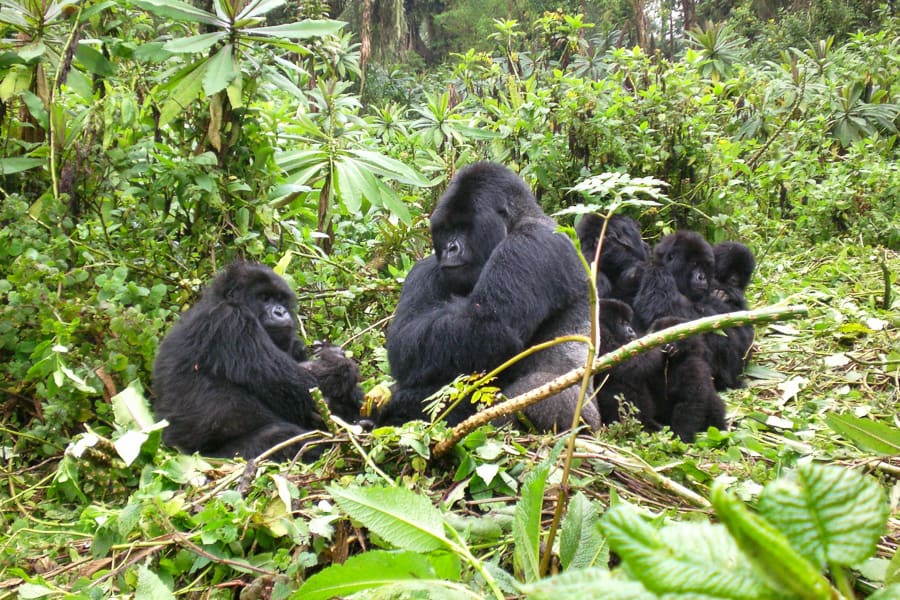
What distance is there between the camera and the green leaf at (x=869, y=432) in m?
1.62

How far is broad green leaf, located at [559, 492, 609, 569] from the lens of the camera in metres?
1.29

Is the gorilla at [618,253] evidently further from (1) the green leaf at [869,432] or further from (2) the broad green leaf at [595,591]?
(2) the broad green leaf at [595,591]

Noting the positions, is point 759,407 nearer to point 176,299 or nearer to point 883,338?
point 883,338

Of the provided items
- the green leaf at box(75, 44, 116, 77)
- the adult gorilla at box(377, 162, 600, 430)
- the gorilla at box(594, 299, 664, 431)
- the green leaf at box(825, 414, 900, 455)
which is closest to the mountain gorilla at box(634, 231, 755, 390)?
the gorilla at box(594, 299, 664, 431)

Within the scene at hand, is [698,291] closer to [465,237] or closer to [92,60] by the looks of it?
[465,237]

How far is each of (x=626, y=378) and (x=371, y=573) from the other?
8.02ft

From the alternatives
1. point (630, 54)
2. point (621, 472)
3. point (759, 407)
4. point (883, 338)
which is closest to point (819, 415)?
point (759, 407)

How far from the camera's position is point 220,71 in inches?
132

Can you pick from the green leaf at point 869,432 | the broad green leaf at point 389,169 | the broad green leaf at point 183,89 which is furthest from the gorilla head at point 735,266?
the broad green leaf at point 183,89

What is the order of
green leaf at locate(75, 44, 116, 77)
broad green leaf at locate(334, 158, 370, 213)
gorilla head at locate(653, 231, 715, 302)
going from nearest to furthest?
green leaf at locate(75, 44, 116, 77), broad green leaf at locate(334, 158, 370, 213), gorilla head at locate(653, 231, 715, 302)

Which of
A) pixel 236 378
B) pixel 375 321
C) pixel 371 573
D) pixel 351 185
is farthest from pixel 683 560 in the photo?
pixel 375 321

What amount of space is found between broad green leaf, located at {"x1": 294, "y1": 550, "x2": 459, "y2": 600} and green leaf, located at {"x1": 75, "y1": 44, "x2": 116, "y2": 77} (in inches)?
125

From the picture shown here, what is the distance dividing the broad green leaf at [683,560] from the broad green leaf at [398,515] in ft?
2.01

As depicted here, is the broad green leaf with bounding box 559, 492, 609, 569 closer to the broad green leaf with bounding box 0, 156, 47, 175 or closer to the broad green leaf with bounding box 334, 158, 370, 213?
the broad green leaf with bounding box 334, 158, 370, 213
